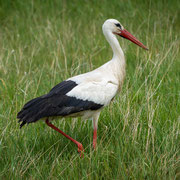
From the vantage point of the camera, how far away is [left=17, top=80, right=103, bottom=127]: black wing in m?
3.76

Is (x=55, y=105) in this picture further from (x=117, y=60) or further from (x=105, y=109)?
(x=117, y=60)

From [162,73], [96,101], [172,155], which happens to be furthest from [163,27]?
[172,155]

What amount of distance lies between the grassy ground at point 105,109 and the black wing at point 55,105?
0.29 m

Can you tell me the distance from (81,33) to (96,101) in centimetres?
345

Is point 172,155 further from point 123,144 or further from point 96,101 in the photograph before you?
point 96,101

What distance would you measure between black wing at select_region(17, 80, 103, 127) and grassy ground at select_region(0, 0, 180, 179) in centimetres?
29

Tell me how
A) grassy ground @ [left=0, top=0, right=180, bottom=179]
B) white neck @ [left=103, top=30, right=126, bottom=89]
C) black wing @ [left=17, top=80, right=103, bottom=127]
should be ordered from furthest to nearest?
white neck @ [left=103, top=30, right=126, bottom=89] < black wing @ [left=17, top=80, right=103, bottom=127] < grassy ground @ [left=0, top=0, right=180, bottom=179]

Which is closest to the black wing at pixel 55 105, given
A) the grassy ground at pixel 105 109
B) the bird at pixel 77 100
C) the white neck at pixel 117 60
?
the bird at pixel 77 100

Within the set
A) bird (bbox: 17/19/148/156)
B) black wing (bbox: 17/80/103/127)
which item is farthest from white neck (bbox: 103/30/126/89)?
black wing (bbox: 17/80/103/127)

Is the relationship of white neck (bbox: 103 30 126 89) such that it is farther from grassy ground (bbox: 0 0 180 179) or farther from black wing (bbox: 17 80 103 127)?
black wing (bbox: 17 80 103 127)

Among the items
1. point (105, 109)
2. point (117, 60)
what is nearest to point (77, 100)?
point (105, 109)

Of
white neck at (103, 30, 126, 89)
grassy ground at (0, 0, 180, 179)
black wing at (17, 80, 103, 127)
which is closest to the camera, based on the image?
grassy ground at (0, 0, 180, 179)

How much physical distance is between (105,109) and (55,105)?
0.85 m

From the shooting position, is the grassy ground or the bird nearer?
the grassy ground
